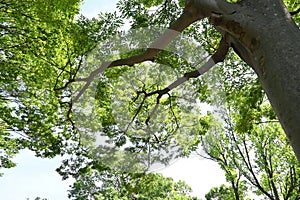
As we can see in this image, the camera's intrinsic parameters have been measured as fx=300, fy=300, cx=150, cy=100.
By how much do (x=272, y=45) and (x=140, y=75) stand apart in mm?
A: 2827

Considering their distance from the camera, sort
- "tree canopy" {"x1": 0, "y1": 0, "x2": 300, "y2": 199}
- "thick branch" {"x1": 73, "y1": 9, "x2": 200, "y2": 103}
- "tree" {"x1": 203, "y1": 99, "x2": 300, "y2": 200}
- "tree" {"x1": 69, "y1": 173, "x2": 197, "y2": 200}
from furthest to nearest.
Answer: "tree" {"x1": 203, "y1": 99, "x2": 300, "y2": 200}
"tree" {"x1": 69, "y1": 173, "x2": 197, "y2": 200}
"thick branch" {"x1": 73, "y1": 9, "x2": 200, "y2": 103}
"tree canopy" {"x1": 0, "y1": 0, "x2": 300, "y2": 199}

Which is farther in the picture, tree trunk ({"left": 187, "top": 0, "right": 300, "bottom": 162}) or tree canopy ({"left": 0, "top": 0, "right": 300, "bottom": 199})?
tree canopy ({"left": 0, "top": 0, "right": 300, "bottom": 199})

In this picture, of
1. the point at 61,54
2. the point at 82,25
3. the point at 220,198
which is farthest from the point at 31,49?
the point at 220,198

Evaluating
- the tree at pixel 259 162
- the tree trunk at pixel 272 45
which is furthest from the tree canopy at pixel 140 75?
the tree at pixel 259 162

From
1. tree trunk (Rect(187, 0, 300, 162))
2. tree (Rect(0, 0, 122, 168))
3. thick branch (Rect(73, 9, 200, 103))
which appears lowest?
tree trunk (Rect(187, 0, 300, 162))

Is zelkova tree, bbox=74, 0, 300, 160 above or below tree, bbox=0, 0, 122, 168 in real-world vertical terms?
below

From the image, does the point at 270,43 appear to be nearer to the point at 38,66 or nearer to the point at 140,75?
the point at 140,75

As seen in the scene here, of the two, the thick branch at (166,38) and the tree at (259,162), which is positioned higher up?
the tree at (259,162)

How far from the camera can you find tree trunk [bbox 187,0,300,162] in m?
1.54

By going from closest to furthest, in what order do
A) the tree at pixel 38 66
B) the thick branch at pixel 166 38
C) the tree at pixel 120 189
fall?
the thick branch at pixel 166 38 → the tree at pixel 38 66 → the tree at pixel 120 189

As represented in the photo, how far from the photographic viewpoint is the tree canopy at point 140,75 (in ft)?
6.50

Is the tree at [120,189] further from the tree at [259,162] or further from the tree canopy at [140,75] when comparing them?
the tree at [259,162]

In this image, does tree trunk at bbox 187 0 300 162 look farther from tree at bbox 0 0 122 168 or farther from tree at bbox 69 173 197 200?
tree at bbox 69 173 197 200

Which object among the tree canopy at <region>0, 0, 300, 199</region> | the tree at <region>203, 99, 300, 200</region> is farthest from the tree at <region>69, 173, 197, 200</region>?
the tree at <region>203, 99, 300, 200</region>
